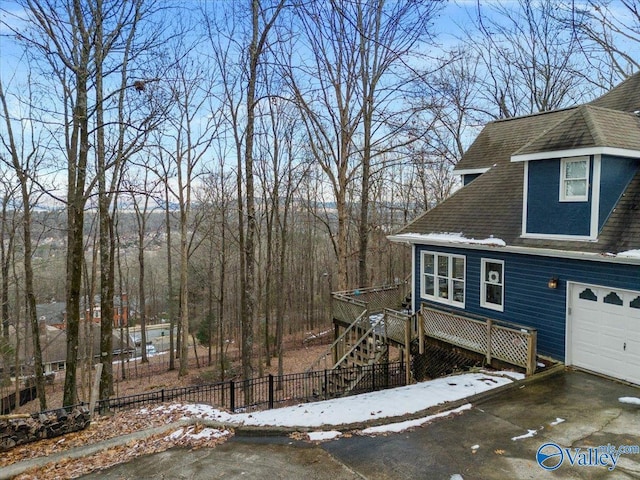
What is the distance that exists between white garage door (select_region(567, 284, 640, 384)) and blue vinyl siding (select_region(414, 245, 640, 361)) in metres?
0.18

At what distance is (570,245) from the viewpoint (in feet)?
27.5

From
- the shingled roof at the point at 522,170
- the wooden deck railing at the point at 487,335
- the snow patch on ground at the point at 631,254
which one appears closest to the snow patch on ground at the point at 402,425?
the wooden deck railing at the point at 487,335

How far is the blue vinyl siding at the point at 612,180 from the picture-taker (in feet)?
26.5

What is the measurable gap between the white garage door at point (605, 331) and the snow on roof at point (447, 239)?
2.01 metres

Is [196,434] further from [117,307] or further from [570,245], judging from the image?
[117,307]

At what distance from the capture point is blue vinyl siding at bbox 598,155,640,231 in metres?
8.09

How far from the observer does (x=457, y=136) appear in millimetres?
23234

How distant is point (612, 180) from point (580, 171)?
593 mm

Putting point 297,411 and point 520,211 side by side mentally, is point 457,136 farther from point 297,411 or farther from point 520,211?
point 297,411

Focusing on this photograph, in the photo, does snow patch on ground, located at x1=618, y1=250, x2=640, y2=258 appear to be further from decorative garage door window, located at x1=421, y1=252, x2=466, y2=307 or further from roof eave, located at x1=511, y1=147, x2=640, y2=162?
decorative garage door window, located at x1=421, y1=252, x2=466, y2=307

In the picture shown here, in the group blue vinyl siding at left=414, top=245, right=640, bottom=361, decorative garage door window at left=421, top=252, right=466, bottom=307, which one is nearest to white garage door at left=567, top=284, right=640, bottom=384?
blue vinyl siding at left=414, top=245, right=640, bottom=361

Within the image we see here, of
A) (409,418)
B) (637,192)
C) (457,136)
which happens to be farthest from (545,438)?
(457,136)

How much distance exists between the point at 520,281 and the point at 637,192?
2.91 metres

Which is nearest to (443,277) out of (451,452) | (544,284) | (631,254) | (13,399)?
(544,284)
